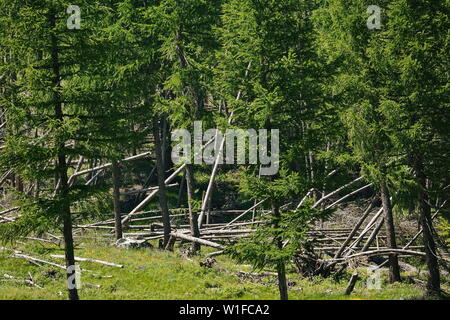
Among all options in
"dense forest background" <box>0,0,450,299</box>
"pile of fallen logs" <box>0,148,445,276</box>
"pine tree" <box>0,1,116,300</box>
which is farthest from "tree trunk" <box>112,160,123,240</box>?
"pine tree" <box>0,1,116,300</box>

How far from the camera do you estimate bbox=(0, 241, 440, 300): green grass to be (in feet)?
54.0

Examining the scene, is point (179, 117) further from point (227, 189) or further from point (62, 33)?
point (227, 189)

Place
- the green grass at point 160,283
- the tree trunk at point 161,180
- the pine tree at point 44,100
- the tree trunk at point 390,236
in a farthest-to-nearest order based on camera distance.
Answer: the tree trunk at point 161,180 < the tree trunk at point 390,236 < the green grass at point 160,283 < the pine tree at point 44,100

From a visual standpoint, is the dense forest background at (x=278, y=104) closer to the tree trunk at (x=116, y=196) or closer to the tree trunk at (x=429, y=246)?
the tree trunk at (x=429, y=246)

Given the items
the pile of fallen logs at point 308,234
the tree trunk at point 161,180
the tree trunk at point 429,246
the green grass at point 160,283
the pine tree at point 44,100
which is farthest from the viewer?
the tree trunk at point 161,180

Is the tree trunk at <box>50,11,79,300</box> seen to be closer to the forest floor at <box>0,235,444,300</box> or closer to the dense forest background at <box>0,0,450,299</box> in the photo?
the dense forest background at <box>0,0,450,299</box>

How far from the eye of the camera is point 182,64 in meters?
21.6

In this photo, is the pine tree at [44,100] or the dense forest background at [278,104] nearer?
the pine tree at [44,100]

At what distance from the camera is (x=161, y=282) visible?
1802cm

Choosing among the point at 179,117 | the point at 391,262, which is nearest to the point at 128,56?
the point at 179,117

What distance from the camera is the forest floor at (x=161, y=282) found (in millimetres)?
16516

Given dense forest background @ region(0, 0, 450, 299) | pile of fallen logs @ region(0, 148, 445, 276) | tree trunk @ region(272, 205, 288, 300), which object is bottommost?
pile of fallen logs @ region(0, 148, 445, 276)

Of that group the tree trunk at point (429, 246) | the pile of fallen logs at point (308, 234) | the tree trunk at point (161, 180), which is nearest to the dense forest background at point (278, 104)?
the tree trunk at point (429, 246)

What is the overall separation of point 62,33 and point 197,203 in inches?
210
